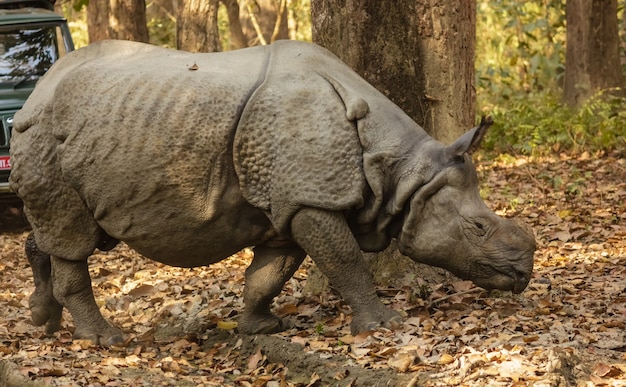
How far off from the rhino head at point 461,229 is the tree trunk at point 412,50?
1288 mm

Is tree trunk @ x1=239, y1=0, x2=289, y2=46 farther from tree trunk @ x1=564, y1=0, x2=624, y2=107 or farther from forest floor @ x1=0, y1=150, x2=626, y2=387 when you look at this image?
forest floor @ x1=0, y1=150, x2=626, y2=387

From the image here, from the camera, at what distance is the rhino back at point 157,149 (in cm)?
618

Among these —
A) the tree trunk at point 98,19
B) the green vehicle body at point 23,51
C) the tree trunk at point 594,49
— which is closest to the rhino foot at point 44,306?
the green vehicle body at point 23,51

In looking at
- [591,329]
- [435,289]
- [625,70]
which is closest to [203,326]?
[435,289]

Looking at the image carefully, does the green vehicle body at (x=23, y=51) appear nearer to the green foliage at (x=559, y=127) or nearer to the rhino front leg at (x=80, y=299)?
the rhino front leg at (x=80, y=299)

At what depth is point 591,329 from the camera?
6234 mm

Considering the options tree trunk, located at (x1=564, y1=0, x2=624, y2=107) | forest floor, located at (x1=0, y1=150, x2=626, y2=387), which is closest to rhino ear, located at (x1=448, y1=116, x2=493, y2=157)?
forest floor, located at (x1=0, y1=150, x2=626, y2=387)

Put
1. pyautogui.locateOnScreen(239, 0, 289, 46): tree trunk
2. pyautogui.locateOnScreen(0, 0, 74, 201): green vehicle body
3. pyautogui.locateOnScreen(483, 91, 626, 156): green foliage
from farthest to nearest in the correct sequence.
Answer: pyautogui.locateOnScreen(239, 0, 289, 46): tree trunk → pyautogui.locateOnScreen(483, 91, 626, 156): green foliage → pyautogui.locateOnScreen(0, 0, 74, 201): green vehicle body

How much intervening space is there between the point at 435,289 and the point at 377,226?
1190 millimetres

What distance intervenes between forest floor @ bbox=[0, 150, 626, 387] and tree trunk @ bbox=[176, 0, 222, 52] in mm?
4227

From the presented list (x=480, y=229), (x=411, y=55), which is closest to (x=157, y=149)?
(x=480, y=229)

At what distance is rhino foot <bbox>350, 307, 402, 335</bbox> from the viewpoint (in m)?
6.31

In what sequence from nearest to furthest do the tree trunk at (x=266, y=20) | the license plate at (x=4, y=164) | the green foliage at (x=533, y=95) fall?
the license plate at (x=4, y=164), the green foliage at (x=533, y=95), the tree trunk at (x=266, y=20)

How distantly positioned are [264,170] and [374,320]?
119 centimetres
